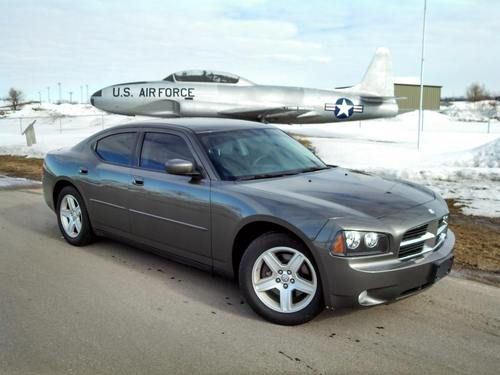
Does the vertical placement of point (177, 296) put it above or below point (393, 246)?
below

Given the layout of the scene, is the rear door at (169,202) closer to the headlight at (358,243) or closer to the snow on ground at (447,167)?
the headlight at (358,243)

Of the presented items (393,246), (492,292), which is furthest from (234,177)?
(492,292)

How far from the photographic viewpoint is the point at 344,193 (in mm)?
4031

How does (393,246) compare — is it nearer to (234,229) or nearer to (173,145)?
(234,229)

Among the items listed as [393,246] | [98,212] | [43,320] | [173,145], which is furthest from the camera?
[98,212]

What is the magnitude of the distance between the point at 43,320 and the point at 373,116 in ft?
82.9

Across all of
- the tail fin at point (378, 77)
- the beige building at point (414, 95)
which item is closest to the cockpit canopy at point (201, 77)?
the tail fin at point (378, 77)

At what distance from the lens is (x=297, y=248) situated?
3.74 metres

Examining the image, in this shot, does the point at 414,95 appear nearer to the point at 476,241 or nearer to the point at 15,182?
the point at 15,182

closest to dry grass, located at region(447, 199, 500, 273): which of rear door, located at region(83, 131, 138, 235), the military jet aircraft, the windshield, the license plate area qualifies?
the license plate area

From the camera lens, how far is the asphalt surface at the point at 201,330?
3.28m

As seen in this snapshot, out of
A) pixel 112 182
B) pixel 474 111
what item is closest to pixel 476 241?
pixel 112 182

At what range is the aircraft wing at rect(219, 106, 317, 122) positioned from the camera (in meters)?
24.0

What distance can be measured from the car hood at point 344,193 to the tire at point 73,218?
2583mm
